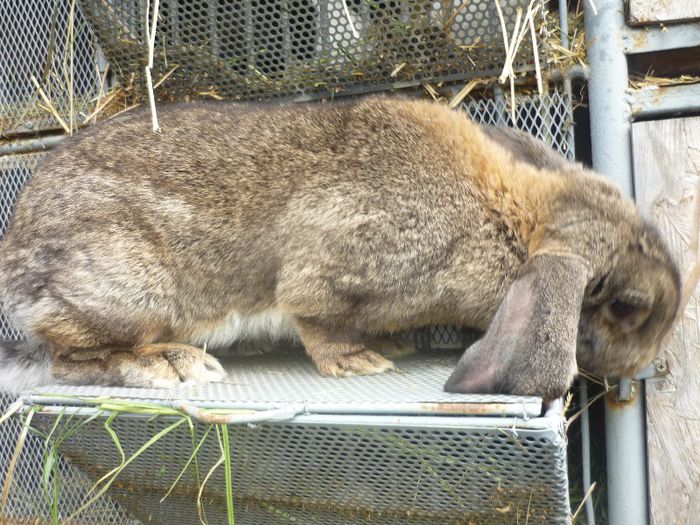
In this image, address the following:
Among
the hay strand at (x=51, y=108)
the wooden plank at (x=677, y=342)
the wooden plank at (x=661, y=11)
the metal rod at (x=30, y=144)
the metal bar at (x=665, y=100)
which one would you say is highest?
the wooden plank at (x=661, y=11)

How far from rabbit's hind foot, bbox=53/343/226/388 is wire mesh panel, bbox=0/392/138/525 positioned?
71 centimetres

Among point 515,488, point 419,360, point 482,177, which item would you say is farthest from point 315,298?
point 515,488

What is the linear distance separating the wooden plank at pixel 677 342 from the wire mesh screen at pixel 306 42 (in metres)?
0.66

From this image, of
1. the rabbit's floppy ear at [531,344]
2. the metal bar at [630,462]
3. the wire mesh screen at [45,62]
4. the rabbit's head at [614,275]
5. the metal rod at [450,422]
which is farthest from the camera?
the wire mesh screen at [45,62]

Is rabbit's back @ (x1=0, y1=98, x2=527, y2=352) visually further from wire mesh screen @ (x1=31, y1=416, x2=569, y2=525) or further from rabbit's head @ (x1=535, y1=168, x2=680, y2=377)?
wire mesh screen @ (x1=31, y1=416, x2=569, y2=525)

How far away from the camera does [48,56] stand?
3.67 meters

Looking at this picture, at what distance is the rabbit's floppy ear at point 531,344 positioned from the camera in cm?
235

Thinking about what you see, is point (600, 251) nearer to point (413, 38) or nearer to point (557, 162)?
point (557, 162)

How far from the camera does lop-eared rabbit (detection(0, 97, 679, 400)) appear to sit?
2.85 metres

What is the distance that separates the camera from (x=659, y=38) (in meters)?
3.16

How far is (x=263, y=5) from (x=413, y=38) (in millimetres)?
677

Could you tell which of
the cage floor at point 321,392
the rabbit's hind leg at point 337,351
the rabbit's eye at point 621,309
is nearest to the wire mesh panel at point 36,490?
the cage floor at point 321,392

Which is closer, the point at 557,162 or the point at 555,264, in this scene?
the point at 555,264

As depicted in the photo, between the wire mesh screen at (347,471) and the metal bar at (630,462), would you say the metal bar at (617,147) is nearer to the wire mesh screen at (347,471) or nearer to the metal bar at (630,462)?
the metal bar at (630,462)
